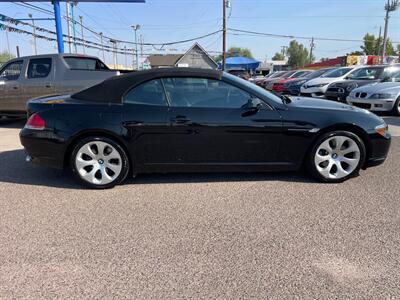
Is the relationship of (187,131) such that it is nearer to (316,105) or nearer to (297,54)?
(316,105)

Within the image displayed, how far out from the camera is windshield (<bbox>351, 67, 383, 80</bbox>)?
40.6 feet

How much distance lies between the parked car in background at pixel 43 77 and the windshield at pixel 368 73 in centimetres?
941

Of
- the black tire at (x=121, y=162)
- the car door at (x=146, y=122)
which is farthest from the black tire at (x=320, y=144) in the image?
the black tire at (x=121, y=162)

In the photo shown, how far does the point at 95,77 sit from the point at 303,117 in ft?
18.3

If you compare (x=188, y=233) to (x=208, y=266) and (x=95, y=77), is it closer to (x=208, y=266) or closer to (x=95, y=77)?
(x=208, y=266)

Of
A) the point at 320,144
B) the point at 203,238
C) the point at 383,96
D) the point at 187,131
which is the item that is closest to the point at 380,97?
the point at 383,96

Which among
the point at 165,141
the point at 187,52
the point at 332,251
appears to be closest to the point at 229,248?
the point at 332,251

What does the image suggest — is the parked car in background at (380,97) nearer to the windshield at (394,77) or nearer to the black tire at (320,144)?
the windshield at (394,77)

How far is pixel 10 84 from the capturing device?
839 centimetres

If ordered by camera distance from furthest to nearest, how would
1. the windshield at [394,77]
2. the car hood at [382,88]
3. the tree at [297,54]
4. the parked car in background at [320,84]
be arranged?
the tree at [297,54], the parked car in background at [320,84], the windshield at [394,77], the car hood at [382,88]

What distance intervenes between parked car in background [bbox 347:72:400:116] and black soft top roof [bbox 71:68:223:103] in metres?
7.36

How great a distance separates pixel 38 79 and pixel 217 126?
6.06 m

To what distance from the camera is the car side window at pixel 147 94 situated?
13.4ft

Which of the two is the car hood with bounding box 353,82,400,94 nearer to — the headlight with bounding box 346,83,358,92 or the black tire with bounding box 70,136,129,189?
the headlight with bounding box 346,83,358,92
